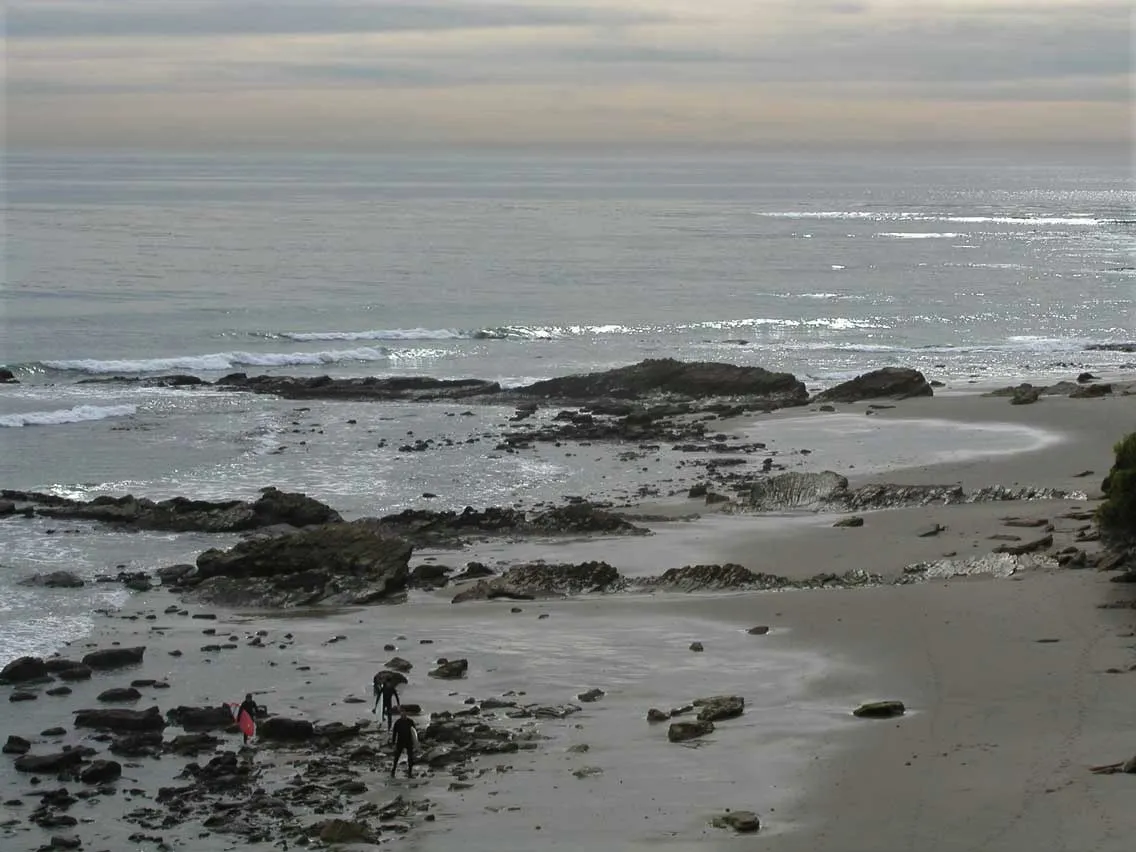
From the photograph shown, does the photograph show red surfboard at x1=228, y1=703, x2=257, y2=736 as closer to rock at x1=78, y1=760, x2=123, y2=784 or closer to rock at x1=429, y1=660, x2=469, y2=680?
rock at x1=78, y1=760, x2=123, y2=784

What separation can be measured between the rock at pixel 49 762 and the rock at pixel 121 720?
1.04 metres

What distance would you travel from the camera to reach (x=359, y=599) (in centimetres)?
2362

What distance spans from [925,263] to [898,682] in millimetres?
90274

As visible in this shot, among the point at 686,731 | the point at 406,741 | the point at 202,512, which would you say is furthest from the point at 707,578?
the point at 202,512

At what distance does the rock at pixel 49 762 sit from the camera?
1625 centimetres

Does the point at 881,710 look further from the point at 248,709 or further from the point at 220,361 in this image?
the point at 220,361

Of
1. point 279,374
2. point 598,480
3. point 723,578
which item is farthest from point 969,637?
point 279,374

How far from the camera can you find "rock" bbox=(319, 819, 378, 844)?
13.9 meters

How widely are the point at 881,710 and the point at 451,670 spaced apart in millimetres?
5512

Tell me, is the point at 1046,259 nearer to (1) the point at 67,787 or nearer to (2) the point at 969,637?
(2) the point at 969,637

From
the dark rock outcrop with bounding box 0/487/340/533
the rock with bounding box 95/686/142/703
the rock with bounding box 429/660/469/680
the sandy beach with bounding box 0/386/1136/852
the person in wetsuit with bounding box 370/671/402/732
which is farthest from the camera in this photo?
the dark rock outcrop with bounding box 0/487/340/533

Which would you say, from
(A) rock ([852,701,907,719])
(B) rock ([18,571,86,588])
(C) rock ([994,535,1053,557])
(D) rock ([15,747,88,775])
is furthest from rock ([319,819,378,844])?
(C) rock ([994,535,1053,557])

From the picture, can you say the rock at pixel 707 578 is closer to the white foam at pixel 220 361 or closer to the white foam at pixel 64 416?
the white foam at pixel 64 416

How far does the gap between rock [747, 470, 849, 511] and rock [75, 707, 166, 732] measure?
14.9 meters
